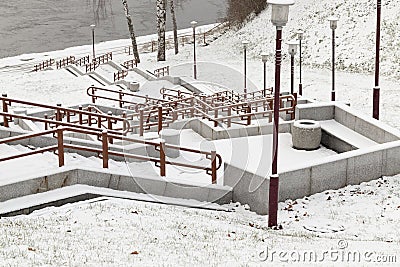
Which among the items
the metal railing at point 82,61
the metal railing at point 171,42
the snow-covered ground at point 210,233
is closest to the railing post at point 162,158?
the snow-covered ground at point 210,233

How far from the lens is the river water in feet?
190

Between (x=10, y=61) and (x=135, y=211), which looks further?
(x=10, y=61)

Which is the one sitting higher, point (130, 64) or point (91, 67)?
point (130, 64)

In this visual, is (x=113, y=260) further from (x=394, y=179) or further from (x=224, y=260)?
(x=394, y=179)

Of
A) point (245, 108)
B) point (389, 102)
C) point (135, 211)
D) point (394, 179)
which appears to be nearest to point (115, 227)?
point (135, 211)

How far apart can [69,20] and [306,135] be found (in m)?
53.0

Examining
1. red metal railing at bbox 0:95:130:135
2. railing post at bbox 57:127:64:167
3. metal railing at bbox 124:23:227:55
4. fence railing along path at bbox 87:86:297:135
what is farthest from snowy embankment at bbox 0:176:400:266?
metal railing at bbox 124:23:227:55

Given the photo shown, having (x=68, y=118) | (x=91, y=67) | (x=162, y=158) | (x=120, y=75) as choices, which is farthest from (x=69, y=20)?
(x=162, y=158)

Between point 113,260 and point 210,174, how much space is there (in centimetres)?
532

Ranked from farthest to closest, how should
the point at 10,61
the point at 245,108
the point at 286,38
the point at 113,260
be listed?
the point at 10,61
the point at 286,38
the point at 245,108
the point at 113,260

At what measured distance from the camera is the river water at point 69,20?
190 ft

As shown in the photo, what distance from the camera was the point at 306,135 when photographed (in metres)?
17.7

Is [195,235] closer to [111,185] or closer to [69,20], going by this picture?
[111,185]

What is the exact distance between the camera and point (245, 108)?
22406mm
